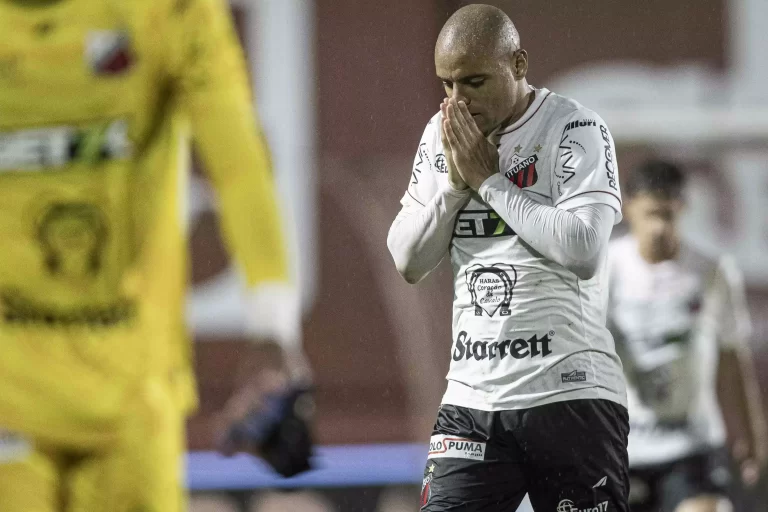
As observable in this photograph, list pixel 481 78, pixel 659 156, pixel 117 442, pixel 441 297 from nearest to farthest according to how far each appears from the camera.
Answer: pixel 481 78 < pixel 117 442 < pixel 441 297 < pixel 659 156

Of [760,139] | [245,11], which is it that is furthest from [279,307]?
[760,139]

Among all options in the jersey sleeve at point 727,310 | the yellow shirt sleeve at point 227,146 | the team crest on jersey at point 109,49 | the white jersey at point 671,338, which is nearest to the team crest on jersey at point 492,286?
the yellow shirt sleeve at point 227,146

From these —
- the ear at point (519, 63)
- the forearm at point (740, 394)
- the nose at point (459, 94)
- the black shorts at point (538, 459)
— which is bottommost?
the forearm at point (740, 394)

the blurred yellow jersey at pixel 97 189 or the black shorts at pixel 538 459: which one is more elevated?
the blurred yellow jersey at pixel 97 189

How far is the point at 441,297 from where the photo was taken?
6914 mm

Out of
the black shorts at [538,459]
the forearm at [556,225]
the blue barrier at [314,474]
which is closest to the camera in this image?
the forearm at [556,225]

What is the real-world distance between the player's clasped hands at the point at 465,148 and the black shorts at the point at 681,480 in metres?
2.49

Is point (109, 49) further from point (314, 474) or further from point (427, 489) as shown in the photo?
point (314, 474)

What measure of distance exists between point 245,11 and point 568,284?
4.70 meters

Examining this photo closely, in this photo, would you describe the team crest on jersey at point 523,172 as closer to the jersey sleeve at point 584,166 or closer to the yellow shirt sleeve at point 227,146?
the jersey sleeve at point 584,166

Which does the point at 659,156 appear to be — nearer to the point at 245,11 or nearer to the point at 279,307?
the point at 245,11

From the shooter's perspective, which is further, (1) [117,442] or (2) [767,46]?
(2) [767,46]

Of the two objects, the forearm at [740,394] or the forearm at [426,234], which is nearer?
the forearm at [426,234]

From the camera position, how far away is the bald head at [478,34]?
2.83 m
